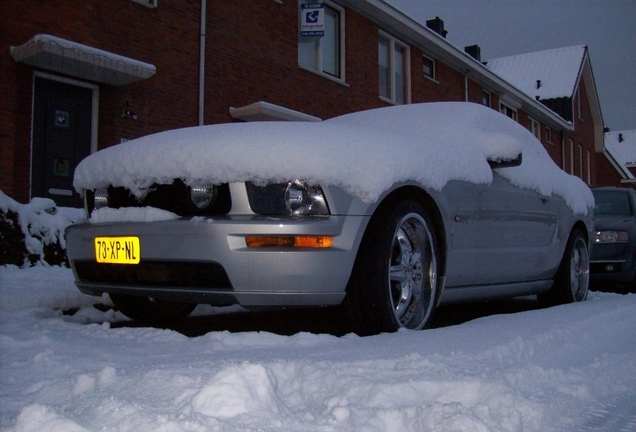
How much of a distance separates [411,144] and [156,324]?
197 cm

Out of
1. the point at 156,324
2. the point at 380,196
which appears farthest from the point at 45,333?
the point at 380,196

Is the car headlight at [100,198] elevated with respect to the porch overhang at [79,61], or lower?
lower

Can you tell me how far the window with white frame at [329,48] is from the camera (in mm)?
13336

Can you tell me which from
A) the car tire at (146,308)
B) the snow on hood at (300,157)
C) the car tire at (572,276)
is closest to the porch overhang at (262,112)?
the car tire at (572,276)

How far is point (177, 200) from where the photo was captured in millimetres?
3461

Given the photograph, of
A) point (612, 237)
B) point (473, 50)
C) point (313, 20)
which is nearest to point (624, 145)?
point (473, 50)

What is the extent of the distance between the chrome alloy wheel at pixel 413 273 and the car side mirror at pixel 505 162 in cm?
104

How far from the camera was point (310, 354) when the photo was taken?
112 inches

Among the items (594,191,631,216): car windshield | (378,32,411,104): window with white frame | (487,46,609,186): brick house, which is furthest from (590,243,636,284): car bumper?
(487,46,609,186): brick house

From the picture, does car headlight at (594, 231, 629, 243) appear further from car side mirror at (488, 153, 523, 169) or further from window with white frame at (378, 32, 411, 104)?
window with white frame at (378, 32, 411, 104)

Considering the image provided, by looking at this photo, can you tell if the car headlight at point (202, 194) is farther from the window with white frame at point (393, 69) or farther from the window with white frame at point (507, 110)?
the window with white frame at point (507, 110)

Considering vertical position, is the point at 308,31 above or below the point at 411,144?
above

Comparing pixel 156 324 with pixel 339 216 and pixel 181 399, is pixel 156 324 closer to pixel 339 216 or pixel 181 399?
pixel 339 216

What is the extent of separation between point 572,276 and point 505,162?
5.88ft
